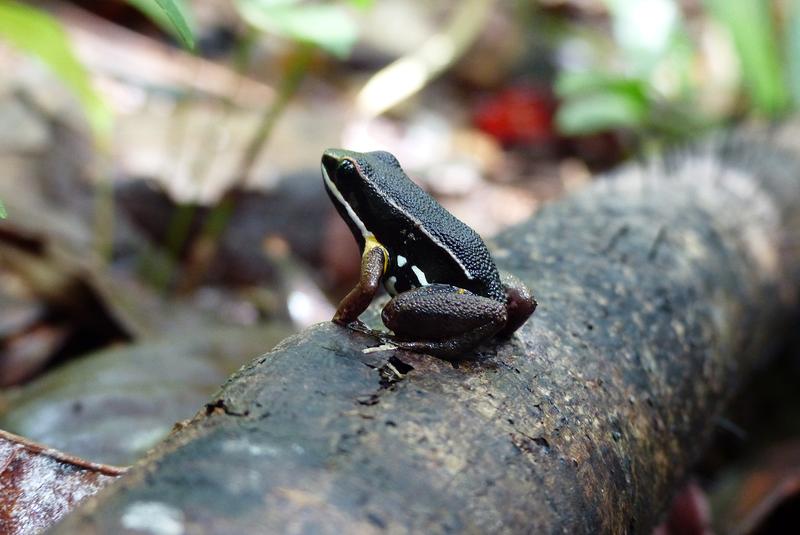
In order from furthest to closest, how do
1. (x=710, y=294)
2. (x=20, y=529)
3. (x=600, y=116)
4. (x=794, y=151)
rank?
(x=600, y=116) < (x=794, y=151) < (x=710, y=294) < (x=20, y=529)

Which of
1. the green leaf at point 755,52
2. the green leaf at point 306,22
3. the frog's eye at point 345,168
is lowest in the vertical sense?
the frog's eye at point 345,168

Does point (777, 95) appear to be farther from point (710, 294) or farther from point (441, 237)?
point (441, 237)

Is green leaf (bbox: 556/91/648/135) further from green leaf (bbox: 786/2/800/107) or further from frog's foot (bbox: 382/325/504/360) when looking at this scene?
frog's foot (bbox: 382/325/504/360)

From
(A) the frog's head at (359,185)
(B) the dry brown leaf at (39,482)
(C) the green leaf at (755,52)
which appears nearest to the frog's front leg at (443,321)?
(A) the frog's head at (359,185)

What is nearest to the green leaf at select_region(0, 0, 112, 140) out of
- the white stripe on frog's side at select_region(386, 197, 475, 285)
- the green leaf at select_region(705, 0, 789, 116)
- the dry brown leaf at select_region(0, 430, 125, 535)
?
the white stripe on frog's side at select_region(386, 197, 475, 285)

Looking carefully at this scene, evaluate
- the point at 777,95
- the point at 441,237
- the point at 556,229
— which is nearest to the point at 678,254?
the point at 556,229

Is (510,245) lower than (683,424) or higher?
higher

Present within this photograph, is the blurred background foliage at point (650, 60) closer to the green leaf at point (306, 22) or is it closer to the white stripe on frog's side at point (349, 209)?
the green leaf at point (306, 22)
